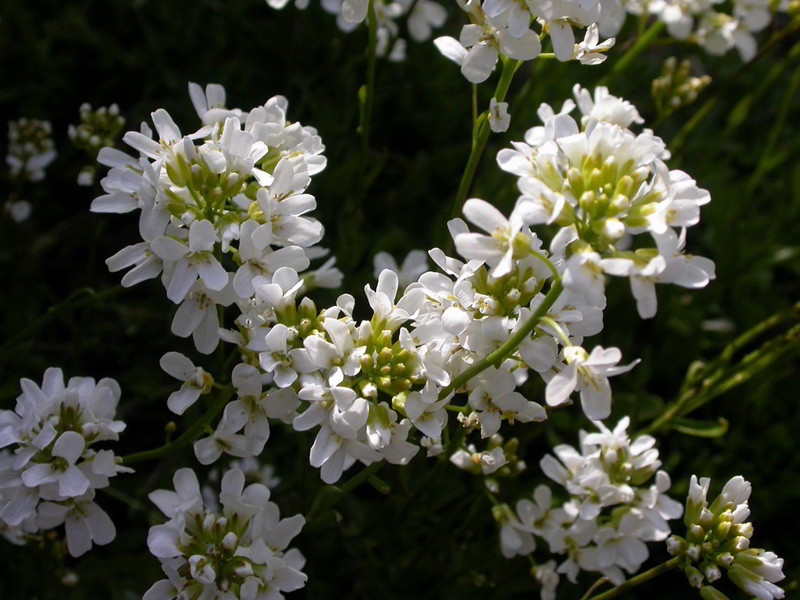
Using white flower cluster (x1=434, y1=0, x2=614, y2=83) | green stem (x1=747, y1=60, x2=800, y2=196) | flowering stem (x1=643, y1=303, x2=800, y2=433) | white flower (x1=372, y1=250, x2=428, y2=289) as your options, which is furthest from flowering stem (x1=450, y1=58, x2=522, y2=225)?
green stem (x1=747, y1=60, x2=800, y2=196)

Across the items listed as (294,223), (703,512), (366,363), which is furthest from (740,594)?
(294,223)

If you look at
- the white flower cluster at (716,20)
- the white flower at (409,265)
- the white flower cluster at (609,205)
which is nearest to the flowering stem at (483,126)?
the white flower cluster at (609,205)

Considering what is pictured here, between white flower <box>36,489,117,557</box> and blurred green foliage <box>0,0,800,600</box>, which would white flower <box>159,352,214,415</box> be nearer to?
white flower <box>36,489,117,557</box>

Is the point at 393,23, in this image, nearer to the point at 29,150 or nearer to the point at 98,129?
the point at 98,129

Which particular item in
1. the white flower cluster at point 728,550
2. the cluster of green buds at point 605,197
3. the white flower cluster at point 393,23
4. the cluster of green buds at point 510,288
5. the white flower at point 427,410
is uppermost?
the cluster of green buds at point 605,197

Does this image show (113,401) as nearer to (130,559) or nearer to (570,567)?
(130,559)

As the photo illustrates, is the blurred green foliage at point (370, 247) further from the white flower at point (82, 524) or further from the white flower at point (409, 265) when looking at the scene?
the white flower at point (82, 524)
